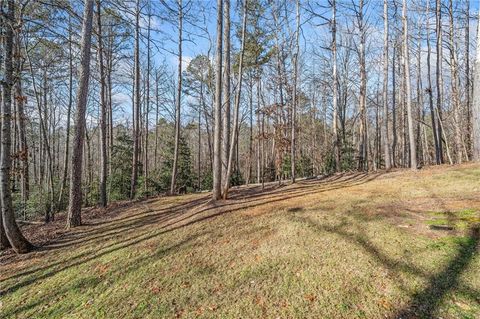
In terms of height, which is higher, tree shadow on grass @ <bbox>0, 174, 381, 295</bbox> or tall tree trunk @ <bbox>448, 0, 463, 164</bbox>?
tall tree trunk @ <bbox>448, 0, 463, 164</bbox>

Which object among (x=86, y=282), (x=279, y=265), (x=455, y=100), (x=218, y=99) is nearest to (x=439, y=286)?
(x=279, y=265)

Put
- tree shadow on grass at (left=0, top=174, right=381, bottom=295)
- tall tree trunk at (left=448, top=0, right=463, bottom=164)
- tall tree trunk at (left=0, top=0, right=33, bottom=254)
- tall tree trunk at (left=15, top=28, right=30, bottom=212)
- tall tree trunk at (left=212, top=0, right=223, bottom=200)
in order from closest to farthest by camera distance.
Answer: tree shadow on grass at (left=0, top=174, right=381, bottom=295), tall tree trunk at (left=0, top=0, right=33, bottom=254), tall tree trunk at (left=15, top=28, right=30, bottom=212), tall tree trunk at (left=212, top=0, right=223, bottom=200), tall tree trunk at (left=448, top=0, right=463, bottom=164)

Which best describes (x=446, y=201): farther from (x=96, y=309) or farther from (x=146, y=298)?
(x=96, y=309)

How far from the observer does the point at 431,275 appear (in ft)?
9.69

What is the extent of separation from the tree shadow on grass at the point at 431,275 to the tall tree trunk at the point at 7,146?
21.8ft

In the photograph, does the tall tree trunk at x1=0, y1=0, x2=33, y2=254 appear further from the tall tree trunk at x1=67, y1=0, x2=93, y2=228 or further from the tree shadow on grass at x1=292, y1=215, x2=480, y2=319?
the tree shadow on grass at x1=292, y1=215, x2=480, y2=319

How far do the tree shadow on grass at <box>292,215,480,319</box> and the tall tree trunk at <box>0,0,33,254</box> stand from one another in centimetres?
665

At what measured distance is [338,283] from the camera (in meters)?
3.07

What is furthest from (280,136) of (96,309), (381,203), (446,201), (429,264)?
(96,309)

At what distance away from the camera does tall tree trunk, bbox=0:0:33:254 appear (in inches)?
200

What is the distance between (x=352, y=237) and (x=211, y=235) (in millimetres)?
2615

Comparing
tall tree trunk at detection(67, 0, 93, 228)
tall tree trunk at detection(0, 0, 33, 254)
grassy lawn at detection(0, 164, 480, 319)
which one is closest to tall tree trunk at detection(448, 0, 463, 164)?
grassy lawn at detection(0, 164, 480, 319)

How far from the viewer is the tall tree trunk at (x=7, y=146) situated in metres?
5.07

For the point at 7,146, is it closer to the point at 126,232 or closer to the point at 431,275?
the point at 126,232
